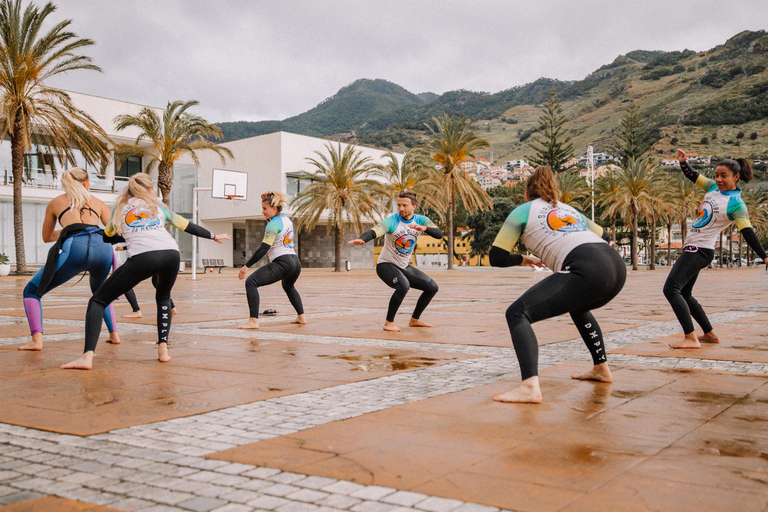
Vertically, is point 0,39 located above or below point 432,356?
above

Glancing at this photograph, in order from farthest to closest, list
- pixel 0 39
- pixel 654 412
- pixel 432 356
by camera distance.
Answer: pixel 0 39 < pixel 432 356 < pixel 654 412

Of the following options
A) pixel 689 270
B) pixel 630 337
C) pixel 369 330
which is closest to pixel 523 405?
pixel 689 270

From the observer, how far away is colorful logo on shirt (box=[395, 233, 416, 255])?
333 inches

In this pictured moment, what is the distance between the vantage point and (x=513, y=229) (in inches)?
177

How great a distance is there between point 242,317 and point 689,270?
6510 millimetres

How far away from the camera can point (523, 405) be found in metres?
4.26

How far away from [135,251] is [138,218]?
0.29 metres

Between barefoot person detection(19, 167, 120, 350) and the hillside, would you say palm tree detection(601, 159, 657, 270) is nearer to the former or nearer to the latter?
barefoot person detection(19, 167, 120, 350)

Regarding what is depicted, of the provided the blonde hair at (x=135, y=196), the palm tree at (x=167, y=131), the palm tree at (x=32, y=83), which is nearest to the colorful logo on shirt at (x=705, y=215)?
the blonde hair at (x=135, y=196)

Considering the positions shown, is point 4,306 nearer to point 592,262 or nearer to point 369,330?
point 369,330

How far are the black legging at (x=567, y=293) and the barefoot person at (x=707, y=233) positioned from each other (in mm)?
2681

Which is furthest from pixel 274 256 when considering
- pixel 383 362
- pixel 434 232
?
pixel 383 362

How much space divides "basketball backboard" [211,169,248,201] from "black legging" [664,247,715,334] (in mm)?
30113

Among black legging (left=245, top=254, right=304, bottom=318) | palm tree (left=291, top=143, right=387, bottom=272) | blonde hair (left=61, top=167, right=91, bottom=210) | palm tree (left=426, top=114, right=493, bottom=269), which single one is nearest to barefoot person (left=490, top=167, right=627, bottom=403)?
blonde hair (left=61, top=167, right=91, bottom=210)
